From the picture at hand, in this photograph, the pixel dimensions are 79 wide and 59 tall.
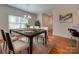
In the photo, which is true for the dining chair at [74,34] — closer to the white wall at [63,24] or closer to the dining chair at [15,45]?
the white wall at [63,24]

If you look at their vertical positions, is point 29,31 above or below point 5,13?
below

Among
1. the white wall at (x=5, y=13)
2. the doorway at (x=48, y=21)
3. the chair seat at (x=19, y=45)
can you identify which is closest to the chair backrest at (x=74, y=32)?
the doorway at (x=48, y=21)

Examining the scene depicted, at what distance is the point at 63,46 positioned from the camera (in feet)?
6.46

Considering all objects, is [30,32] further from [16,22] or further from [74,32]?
[74,32]

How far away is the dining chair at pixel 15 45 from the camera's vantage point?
1899 millimetres

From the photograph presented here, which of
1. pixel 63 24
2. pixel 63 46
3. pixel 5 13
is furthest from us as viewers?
pixel 63 24

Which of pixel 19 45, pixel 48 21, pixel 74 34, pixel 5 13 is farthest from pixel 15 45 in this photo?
pixel 74 34

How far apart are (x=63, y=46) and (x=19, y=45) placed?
0.89 m

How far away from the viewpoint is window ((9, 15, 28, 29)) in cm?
195

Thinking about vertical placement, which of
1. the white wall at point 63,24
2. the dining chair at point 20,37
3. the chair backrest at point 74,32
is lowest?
the dining chair at point 20,37

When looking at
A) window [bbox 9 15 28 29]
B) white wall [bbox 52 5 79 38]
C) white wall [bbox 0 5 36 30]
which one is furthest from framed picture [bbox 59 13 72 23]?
window [bbox 9 15 28 29]

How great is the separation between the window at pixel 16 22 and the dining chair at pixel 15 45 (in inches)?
8.0

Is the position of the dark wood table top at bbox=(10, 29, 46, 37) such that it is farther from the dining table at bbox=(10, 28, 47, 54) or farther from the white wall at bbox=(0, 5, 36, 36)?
the white wall at bbox=(0, 5, 36, 36)
